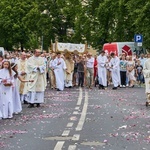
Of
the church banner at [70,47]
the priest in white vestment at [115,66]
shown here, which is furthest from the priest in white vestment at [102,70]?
the church banner at [70,47]

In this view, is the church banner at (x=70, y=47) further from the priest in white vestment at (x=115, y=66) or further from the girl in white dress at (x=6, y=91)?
the girl in white dress at (x=6, y=91)

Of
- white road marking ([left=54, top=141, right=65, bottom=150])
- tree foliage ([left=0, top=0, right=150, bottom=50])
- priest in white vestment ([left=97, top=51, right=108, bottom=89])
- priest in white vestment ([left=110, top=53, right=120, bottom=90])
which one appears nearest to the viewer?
white road marking ([left=54, top=141, right=65, bottom=150])

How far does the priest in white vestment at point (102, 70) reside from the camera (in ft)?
106

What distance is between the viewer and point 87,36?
68.4 meters

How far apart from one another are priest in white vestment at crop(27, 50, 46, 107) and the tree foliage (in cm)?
3495

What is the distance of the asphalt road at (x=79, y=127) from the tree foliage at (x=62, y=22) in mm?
36832

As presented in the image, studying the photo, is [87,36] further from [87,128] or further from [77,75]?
[87,128]

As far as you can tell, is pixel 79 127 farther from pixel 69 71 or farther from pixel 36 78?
pixel 69 71

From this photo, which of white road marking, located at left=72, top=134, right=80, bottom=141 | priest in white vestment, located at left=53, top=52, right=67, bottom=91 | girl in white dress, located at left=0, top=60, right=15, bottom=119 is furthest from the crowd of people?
white road marking, located at left=72, top=134, right=80, bottom=141

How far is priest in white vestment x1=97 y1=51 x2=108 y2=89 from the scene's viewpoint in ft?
106

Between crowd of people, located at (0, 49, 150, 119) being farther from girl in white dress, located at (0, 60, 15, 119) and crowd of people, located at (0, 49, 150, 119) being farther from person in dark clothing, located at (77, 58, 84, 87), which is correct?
girl in white dress, located at (0, 60, 15, 119)

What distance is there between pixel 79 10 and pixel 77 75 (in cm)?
3582

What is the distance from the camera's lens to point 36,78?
69.3 feet

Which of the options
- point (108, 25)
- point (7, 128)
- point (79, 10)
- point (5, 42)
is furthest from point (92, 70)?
point (5, 42)
